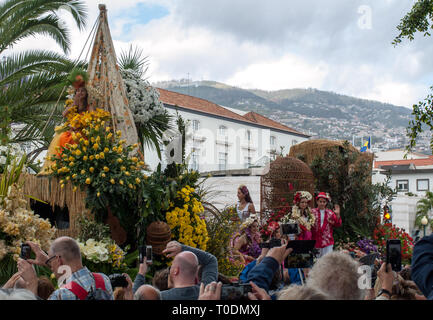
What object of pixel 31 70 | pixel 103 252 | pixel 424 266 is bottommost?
pixel 103 252

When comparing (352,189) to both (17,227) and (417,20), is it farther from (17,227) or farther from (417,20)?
(17,227)

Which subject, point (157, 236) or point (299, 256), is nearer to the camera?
point (299, 256)

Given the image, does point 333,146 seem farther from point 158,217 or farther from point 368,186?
point 158,217

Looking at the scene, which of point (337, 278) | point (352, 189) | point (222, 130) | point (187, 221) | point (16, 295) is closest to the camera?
point (16, 295)

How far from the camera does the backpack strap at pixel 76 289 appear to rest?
3492 mm

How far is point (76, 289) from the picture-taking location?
3.55m

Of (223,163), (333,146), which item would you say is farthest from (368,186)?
(223,163)

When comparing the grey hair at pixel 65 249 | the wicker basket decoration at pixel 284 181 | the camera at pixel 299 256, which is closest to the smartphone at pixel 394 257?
the camera at pixel 299 256

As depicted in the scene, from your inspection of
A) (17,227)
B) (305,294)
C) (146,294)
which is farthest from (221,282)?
(17,227)

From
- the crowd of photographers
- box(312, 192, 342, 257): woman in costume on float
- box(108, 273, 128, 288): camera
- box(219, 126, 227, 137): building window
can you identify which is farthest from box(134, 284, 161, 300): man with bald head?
box(219, 126, 227, 137): building window

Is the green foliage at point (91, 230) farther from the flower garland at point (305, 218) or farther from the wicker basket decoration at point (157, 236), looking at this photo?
the flower garland at point (305, 218)

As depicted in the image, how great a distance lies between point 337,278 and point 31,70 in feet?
39.8

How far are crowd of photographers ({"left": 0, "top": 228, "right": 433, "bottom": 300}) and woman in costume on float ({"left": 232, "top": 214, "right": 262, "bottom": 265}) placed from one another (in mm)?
4359

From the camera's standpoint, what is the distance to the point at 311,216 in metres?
9.04
